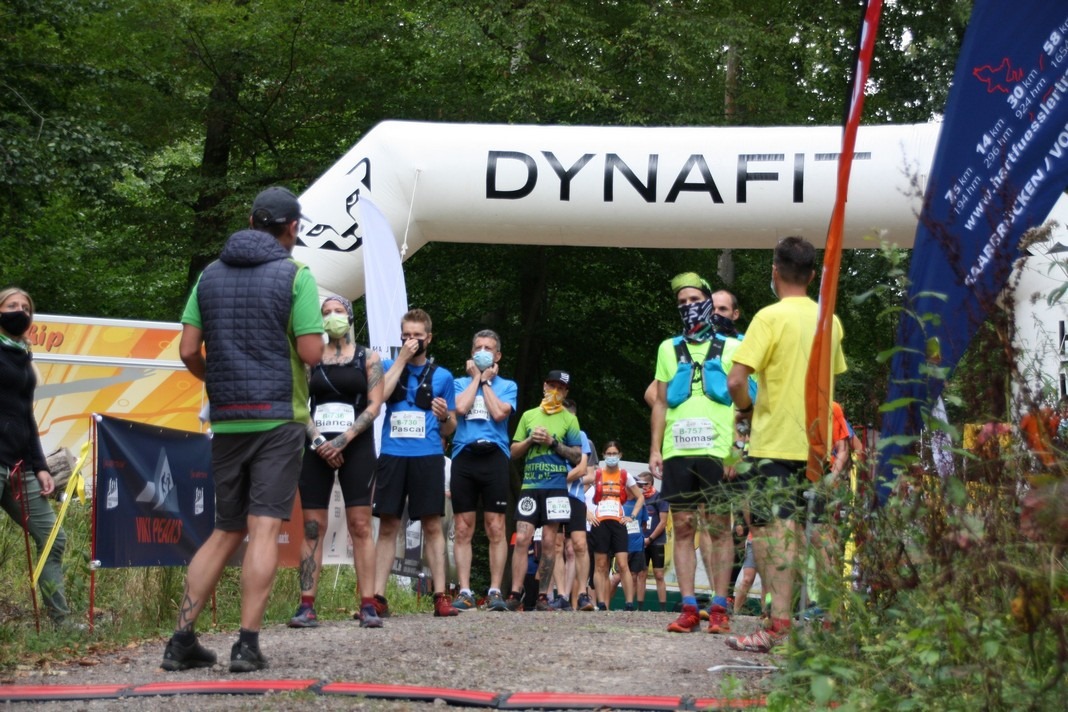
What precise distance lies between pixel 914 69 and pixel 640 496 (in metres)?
10.7

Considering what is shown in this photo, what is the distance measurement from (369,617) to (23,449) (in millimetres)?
2128

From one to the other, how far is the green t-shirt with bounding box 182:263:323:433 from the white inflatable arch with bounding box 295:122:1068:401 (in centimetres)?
483

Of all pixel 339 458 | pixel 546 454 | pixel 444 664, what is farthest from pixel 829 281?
pixel 546 454

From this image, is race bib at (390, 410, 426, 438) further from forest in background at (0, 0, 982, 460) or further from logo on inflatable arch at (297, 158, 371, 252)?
forest in background at (0, 0, 982, 460)

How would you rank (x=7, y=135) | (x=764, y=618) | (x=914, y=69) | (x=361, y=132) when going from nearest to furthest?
(x=764, y=618), (x=7, y=135), (x=361, y=132), (x=914, y=69)

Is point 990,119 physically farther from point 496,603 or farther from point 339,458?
point 496,603

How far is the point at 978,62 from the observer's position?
208 inches

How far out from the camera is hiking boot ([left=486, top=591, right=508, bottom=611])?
10.5 m

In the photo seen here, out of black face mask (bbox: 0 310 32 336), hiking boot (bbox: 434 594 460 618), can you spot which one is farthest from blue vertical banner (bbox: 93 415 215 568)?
hiking boot (bbox: 434 594 460 618)

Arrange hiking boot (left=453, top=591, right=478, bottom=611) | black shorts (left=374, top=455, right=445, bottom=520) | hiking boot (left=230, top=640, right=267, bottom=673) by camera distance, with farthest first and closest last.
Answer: hiking boot (left=453, top=591, right=478, bottom=611) < black shorts (left=374, top=455, right=445, bottom=520) < hiking boot (left=230, top=640, right=267, bottom=673)

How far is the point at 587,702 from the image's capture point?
4996 millimetres

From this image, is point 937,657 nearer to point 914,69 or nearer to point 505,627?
point 505,627

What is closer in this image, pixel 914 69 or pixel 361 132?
pixel 361 132

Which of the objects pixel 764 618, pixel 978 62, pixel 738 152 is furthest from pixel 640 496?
pixel 978 62
